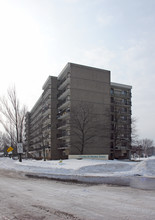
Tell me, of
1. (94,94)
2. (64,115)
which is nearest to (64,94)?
(64,115)

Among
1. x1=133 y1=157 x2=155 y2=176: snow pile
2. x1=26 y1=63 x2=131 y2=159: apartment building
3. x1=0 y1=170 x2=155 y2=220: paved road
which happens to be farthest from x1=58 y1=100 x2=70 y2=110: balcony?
x1=0 y1=170 x2=155 y2=220: paved road

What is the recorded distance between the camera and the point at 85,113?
172 ft

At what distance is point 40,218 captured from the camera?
5.47 metres

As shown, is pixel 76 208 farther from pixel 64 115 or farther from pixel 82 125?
pixel 64 115

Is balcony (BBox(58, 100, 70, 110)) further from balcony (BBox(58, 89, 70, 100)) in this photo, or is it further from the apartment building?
balcony (BBox(58, 89, 70, 100))

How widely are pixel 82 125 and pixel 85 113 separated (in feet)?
11.0

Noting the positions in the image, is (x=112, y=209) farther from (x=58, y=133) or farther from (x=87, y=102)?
(x=58, y=133)

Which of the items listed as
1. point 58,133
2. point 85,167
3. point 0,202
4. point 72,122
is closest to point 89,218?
point 0,202

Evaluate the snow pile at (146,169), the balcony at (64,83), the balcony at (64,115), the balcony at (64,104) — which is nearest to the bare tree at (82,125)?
the balcony at (64,115)

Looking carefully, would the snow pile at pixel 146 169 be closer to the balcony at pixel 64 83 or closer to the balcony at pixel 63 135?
the balcony at pixel 63 135

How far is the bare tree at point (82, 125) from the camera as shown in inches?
2008

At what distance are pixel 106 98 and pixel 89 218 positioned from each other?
5604 cm

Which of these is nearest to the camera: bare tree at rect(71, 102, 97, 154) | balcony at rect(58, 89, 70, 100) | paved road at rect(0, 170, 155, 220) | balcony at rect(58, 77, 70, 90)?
paved road at rect(0, 170, 155, 220)

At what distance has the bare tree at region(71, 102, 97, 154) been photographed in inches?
2008
